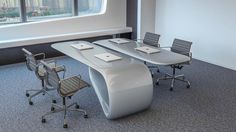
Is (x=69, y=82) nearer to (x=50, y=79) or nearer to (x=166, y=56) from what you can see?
(x=50, y=79)

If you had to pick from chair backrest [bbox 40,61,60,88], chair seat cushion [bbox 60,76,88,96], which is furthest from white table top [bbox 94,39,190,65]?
chair backrest [bbox 40,61,60,88]

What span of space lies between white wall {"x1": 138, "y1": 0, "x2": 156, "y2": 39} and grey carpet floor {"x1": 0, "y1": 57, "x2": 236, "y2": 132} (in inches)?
93.9

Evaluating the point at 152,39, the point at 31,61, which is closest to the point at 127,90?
the point at 31,61

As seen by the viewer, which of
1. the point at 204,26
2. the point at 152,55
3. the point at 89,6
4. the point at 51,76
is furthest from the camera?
the point at 89,6

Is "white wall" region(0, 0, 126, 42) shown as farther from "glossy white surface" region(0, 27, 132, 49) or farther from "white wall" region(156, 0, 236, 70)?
"white wall" region(156, 0, 236, 70)

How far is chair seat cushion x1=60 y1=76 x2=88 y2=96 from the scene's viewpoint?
3.41 m

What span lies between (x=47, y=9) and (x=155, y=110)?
159 inches

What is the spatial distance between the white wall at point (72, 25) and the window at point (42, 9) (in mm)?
229

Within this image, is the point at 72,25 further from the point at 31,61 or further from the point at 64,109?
the point at 64,109

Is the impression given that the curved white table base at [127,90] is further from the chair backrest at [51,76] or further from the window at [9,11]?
the window at [9,11]

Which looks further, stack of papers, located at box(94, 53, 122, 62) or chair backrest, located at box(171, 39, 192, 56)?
chair backrest, located at box(171, 39, 192, 56)

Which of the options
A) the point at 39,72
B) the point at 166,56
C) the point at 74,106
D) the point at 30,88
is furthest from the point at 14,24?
the point at 166,56

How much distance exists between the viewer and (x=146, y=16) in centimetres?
709

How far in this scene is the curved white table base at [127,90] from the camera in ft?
11.1
